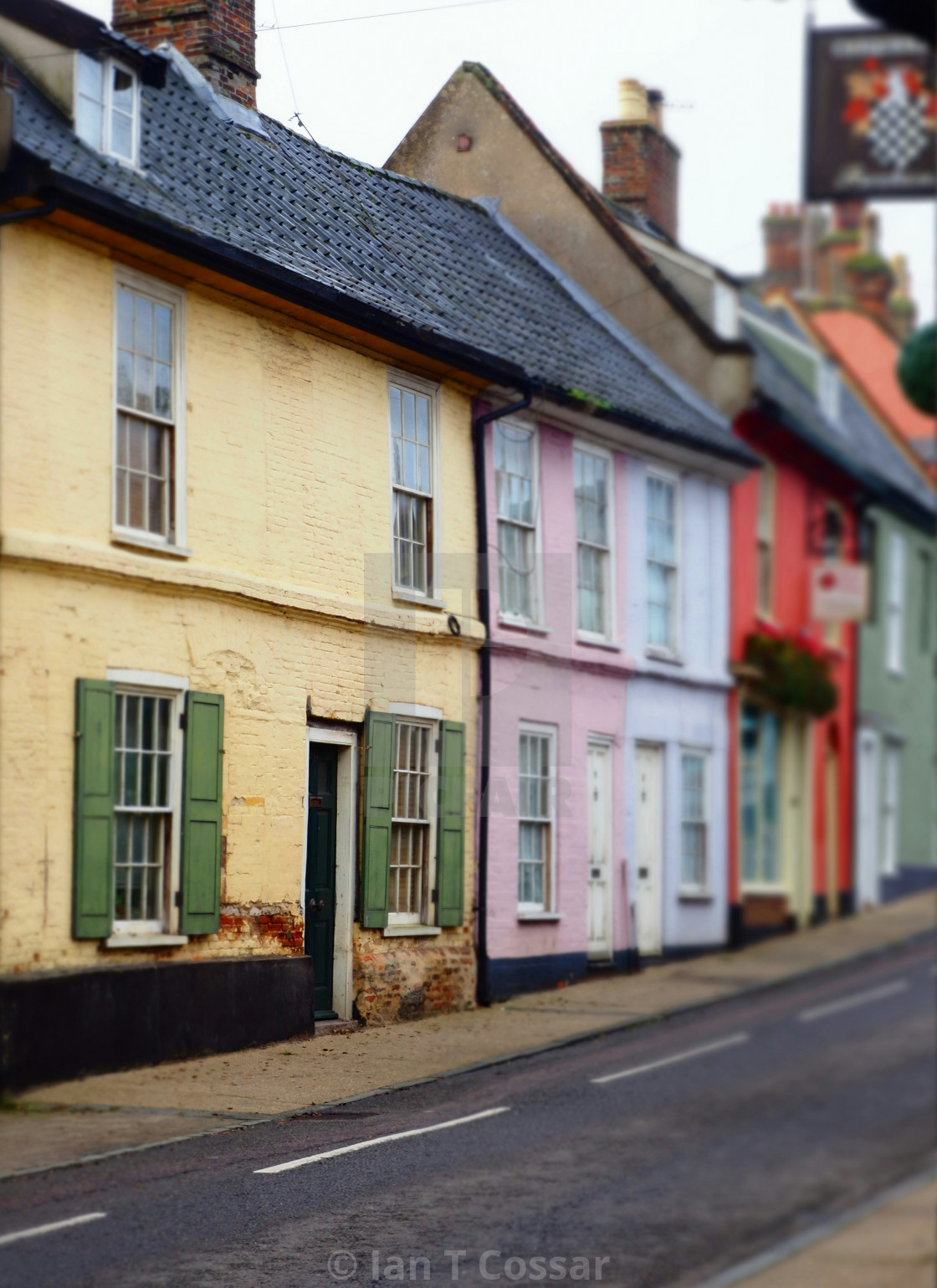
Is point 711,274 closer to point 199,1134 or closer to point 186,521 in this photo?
point 186,521

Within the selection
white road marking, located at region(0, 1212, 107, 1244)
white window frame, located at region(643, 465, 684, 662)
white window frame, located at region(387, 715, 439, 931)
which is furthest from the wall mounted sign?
white road marking, located at region(0, 1212, 107, 1244)

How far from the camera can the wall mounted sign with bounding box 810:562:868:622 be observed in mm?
8836

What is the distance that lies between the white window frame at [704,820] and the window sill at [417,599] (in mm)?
1863

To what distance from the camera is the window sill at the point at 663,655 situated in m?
10.1

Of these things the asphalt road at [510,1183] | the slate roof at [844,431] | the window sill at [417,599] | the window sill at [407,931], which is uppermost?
the slate roof at [844,431]

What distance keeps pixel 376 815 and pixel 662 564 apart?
108 inches

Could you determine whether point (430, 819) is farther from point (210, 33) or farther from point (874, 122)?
point (874, 122)

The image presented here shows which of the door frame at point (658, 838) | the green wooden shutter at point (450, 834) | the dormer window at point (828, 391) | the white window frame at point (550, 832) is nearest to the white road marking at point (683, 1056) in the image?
the door frame at point (658, 838)

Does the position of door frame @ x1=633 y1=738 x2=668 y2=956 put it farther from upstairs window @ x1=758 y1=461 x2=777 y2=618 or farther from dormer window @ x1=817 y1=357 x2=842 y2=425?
dormer window @ x1=817 y1=357 x2=842 y2=425

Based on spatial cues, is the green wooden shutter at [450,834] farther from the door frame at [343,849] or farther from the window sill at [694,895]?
the window sill at [694,895]

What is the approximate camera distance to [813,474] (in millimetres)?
15445

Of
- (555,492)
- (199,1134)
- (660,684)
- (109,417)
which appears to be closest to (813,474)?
(660,684)

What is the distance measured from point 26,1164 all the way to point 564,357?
4.97 meters

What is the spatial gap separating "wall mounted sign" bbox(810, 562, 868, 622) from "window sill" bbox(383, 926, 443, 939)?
2484 millimetres
